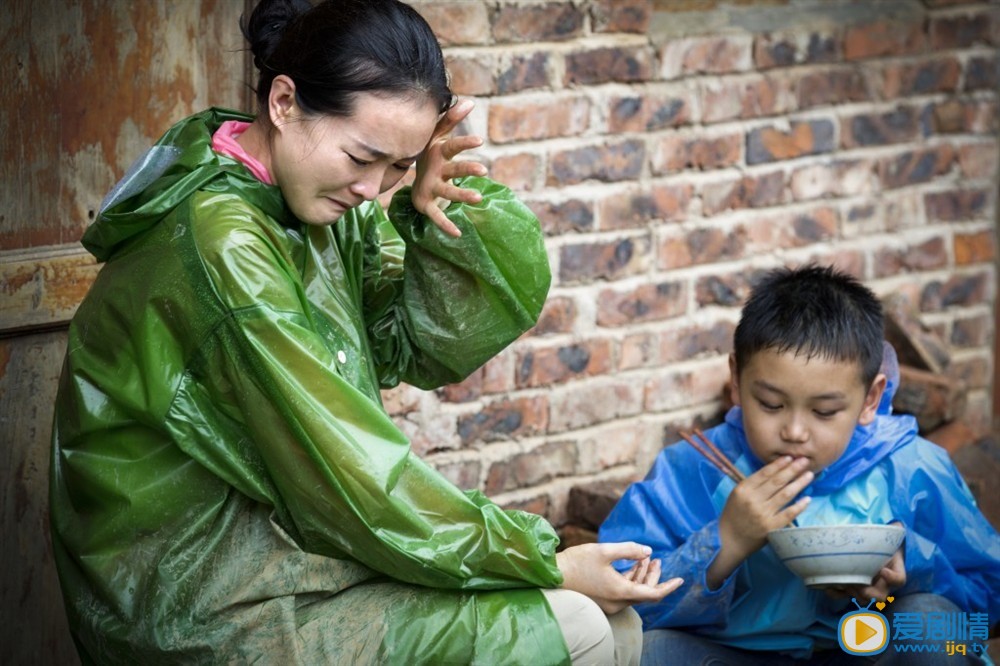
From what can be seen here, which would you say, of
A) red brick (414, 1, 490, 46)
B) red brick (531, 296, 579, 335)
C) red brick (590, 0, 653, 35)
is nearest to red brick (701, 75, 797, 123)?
red brick (590, 0, 653, 35)

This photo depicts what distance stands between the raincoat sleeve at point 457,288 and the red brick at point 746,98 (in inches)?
53.0

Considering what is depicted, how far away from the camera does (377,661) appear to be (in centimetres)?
231

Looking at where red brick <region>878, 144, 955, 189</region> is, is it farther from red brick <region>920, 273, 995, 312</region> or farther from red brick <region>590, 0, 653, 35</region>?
red brick <region>590, 0, 653, 35</region>

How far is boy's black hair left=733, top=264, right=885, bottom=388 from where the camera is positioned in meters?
2.91

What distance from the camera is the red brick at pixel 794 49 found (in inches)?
156

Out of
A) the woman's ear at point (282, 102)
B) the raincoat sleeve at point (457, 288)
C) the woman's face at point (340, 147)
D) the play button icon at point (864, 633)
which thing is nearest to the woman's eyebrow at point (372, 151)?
the woman's face at point (340, 147)

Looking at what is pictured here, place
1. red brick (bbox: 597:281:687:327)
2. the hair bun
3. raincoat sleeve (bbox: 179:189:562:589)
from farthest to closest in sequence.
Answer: red brick (bbox: 597:281:687:327) → the hair bun → raincoat sleeve (bbox: 179:189:562:589)

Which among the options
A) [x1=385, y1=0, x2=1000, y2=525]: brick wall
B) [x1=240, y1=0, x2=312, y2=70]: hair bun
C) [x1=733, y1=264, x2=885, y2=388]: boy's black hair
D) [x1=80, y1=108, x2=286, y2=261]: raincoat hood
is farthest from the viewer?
[x1=385, y1=0, x2=1000, y2=525]: brick wall

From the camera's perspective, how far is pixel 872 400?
3012 millimetres

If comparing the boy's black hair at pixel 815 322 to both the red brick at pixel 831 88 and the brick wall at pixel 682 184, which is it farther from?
the red brick at pixel 831 88

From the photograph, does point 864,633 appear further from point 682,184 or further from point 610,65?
point 610,65

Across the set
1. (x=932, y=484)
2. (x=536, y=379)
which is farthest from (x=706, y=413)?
(x=932, y=484)

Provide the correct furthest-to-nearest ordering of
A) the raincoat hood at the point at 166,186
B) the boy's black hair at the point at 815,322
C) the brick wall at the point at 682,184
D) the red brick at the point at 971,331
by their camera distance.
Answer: the red brick at the point at 971,331, the brick wall at the point at 682,184, the boy's black hair at the point at 815,322, the raincoat hood at the point at 166,186

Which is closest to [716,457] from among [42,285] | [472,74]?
[472,74]
